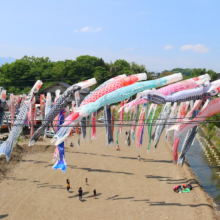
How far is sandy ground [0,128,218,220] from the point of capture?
44.4 feet

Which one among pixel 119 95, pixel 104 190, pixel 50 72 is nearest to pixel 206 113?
pixel 119 95

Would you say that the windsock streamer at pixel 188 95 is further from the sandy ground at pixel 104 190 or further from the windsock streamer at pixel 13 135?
the windsock streamer at pixel 13 135

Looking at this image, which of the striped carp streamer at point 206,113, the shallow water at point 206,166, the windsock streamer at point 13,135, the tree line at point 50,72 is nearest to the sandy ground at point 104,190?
the shallow water at point 206,166

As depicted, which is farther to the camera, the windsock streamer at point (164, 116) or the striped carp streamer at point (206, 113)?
the windsock streamer at point (164, 116)

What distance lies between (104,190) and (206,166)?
36.2ft

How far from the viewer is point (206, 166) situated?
2219 cm

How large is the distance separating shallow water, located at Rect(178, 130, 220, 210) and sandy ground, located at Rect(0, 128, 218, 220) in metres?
1.40

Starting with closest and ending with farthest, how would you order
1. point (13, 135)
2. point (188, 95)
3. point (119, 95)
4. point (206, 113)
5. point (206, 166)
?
point (188, 95) < point (206, 113) < point (119, 95) < point (13, 135) < point (206, 166)

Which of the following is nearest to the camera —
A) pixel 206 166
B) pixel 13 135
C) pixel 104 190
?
pixel 13 135

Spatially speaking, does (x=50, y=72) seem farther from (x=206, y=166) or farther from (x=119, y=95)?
(x=119, y=95)

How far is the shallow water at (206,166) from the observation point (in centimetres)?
1792

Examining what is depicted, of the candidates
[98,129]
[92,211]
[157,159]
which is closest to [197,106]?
[92,211]

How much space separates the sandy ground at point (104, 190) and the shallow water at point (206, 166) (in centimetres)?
140

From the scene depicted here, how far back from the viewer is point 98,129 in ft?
117
